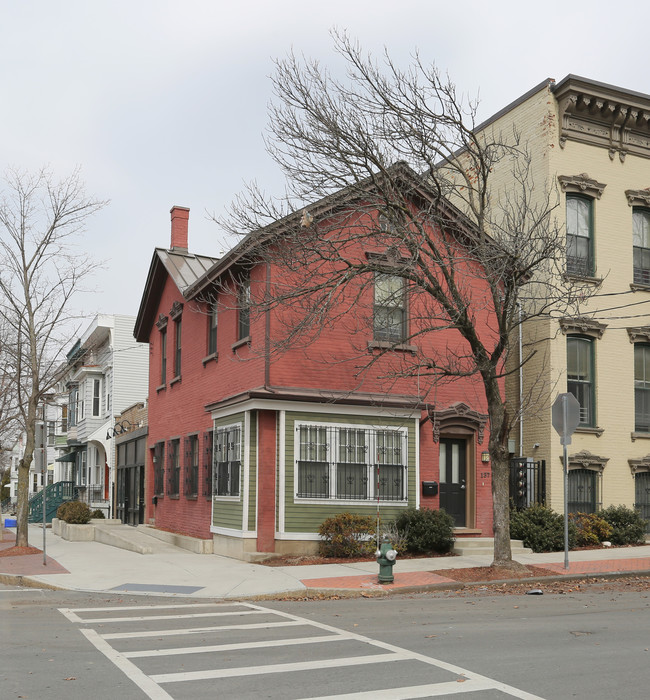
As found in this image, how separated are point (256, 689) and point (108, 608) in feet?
19.2

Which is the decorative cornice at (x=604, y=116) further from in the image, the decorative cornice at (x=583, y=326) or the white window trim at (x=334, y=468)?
the white window trim at (x=334, y=468)

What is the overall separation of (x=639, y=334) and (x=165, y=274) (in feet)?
45.2

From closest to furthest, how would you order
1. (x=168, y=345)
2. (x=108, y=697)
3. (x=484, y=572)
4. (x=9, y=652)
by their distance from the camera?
1. (x=108, y=697)
2. (x=9, y=652)
3. (x=484, y=572)
4. (x=168, y=345)

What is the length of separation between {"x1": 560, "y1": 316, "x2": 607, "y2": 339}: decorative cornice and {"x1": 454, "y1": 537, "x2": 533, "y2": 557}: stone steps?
222 inches

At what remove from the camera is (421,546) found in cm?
1794

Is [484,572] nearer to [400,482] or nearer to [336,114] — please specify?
[400,482]

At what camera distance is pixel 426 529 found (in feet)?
58.7

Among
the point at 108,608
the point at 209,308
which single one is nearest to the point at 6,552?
the point at 209,308

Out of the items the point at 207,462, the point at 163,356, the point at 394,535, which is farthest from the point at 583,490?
the point at 163,356

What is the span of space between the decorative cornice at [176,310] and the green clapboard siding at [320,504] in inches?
306

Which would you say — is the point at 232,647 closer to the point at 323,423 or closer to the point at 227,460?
the point at 323,423

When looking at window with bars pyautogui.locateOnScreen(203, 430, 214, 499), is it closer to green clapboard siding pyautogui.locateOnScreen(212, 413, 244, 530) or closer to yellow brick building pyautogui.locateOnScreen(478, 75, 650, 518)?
green clapboard siding pyautogui.locateOnScreen(212, 413, 244, 530)

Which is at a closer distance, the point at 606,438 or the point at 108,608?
the point at 108,608


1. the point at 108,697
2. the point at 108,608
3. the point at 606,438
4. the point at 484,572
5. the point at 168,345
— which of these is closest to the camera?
the point at 108,697
